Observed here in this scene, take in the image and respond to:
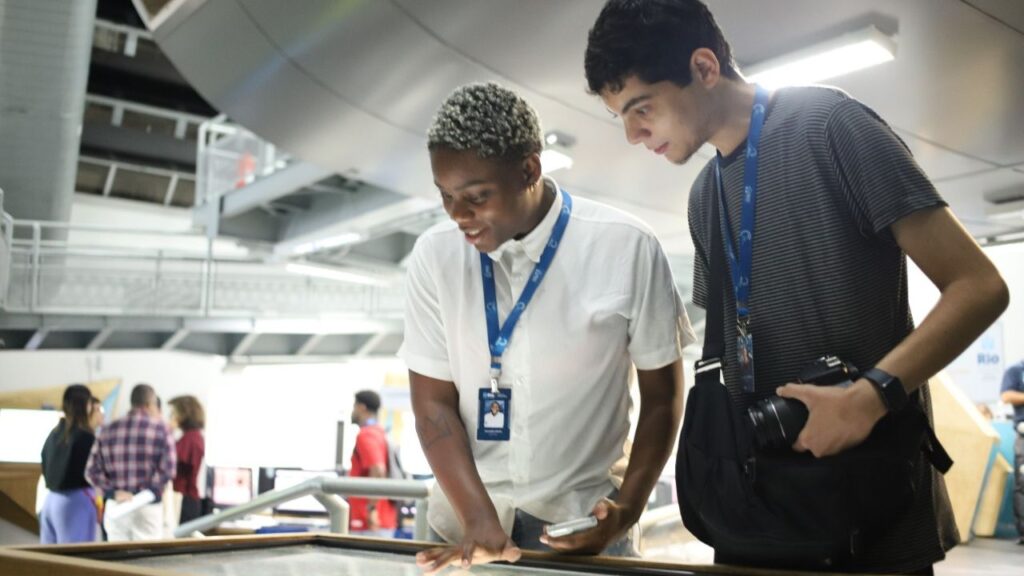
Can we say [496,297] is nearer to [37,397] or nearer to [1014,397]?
[37,397]

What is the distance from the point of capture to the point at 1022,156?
632 cm

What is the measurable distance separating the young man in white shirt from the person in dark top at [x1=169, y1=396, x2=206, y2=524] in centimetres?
723

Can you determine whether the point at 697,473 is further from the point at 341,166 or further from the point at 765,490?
the point at 341,166

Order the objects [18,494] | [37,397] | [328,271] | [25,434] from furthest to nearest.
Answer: [328,271], [25,434], [37,397], [18,494]

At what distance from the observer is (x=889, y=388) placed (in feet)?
3.46

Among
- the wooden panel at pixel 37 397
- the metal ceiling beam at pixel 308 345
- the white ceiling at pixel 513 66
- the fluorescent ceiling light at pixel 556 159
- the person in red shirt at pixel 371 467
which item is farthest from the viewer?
the metal ceiling beam at pixel 308 345

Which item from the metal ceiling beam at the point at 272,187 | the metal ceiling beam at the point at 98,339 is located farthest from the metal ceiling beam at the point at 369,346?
the metal ceiling beam at the point at 98,339

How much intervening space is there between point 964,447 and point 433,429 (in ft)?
24.2

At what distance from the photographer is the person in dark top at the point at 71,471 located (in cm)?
648

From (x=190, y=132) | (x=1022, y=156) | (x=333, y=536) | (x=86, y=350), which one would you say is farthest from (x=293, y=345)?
(x=333, y=536)

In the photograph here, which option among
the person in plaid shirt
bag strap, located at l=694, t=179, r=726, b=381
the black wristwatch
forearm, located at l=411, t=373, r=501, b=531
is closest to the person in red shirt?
the person in plaid shirt

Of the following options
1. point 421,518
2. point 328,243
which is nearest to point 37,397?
point 421,518

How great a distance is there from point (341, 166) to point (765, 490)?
20.7 feet

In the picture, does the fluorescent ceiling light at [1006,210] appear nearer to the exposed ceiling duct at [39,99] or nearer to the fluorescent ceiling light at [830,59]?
the fluorescent ceiling light at [830,59]
